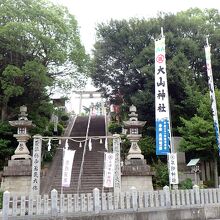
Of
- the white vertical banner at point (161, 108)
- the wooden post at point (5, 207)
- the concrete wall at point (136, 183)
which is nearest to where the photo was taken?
the wooden post at point (5, 207)

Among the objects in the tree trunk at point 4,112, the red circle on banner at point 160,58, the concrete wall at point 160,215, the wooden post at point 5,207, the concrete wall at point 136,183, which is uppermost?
the red circle on banner at point 160,58

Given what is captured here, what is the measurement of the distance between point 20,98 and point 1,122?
2.12 meters

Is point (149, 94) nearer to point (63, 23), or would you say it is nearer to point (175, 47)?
point (175, 47)

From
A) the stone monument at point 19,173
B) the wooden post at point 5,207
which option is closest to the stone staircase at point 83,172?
the stone monument at point 19,173

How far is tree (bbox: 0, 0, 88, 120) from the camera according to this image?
19.3 m

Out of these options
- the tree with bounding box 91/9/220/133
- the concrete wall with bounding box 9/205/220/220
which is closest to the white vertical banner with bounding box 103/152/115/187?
the concrete wall with bounding box 9/205/220/220

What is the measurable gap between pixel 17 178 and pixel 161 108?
845 centimetres

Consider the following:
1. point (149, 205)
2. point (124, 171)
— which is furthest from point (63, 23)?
point (149, 205)

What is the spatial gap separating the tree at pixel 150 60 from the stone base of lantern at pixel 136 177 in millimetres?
5888

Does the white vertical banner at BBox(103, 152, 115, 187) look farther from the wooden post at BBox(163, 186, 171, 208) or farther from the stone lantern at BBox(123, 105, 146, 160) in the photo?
the stone lantern at BBox(123, 105, 146, 160)

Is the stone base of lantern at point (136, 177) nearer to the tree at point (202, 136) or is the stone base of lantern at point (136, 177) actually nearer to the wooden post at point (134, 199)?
the tree at point (202, 136)

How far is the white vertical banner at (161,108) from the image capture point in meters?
14.5

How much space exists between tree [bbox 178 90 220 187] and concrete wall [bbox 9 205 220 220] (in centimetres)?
520

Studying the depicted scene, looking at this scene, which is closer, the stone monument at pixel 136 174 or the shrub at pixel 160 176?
the stone monument at pixel 136 174
